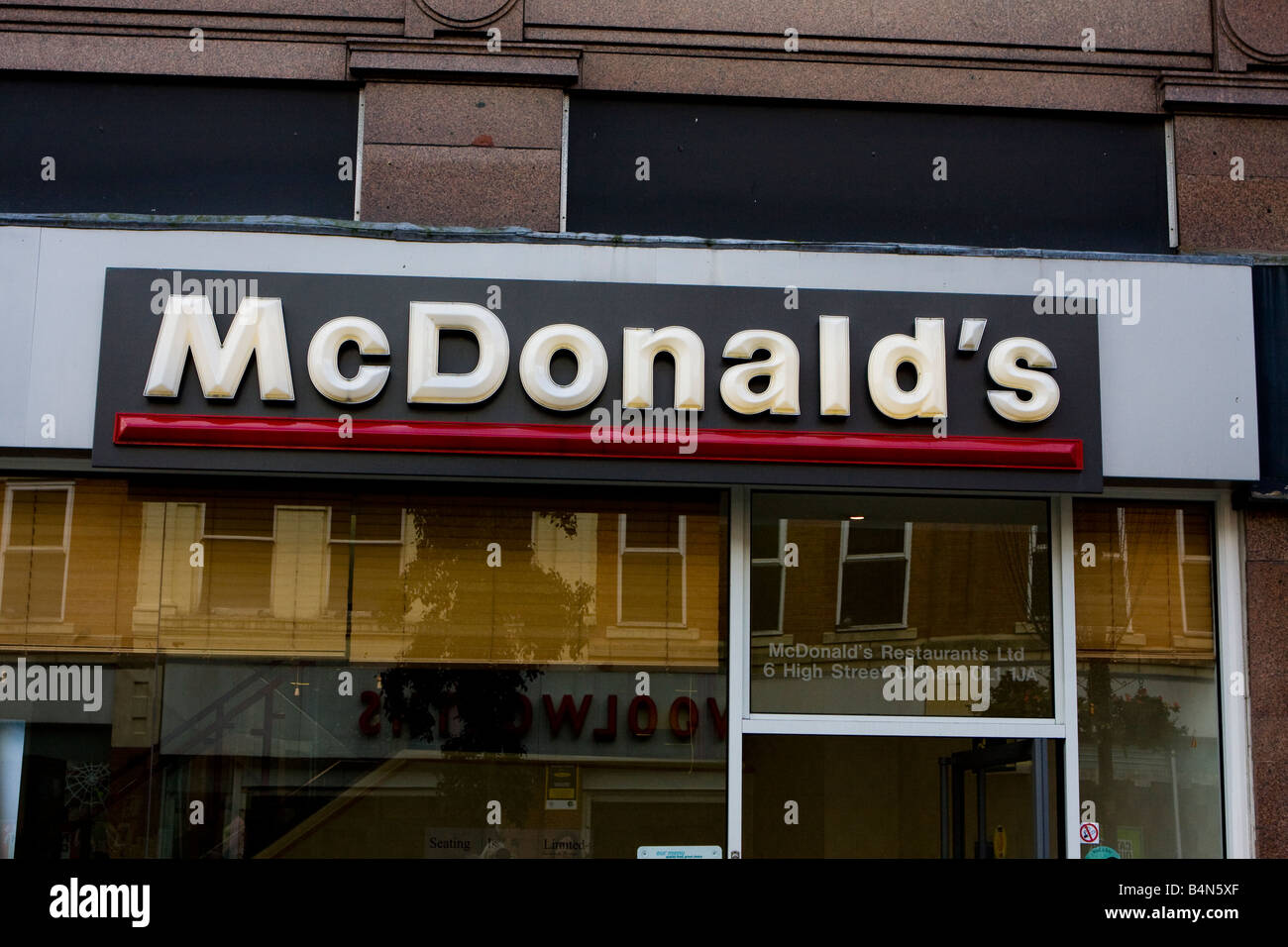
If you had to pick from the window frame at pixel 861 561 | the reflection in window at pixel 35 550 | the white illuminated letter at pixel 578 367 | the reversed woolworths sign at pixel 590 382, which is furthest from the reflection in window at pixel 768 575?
the reflection in window at pixel 35 550

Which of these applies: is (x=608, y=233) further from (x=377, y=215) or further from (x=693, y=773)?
(x=693, y=773)

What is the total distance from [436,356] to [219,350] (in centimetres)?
116

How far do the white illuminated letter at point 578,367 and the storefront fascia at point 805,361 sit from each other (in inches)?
3.5

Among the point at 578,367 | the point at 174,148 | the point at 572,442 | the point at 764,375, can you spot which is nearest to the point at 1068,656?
the point at 764,375

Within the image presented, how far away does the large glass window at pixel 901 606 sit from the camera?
25.5 ft

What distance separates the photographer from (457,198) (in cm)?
816

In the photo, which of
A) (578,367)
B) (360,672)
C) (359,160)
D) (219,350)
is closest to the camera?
(219,350)

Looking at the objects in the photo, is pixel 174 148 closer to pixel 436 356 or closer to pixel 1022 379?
pixel 436 356

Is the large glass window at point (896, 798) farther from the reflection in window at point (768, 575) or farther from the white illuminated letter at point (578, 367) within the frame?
the white illuminated letter at point (578, 367)

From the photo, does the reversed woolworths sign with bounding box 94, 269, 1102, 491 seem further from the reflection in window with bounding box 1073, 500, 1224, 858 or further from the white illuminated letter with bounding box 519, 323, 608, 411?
the reflection in window with bounding box 1073, 500, 1224, 858

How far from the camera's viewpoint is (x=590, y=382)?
746cm

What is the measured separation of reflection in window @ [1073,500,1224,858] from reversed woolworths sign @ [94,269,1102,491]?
741mm
